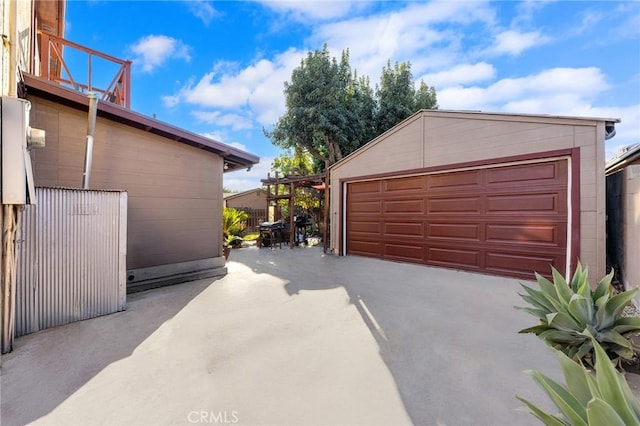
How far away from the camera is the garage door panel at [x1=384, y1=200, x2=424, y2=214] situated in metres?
6.84

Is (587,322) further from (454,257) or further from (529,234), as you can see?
(454,257)

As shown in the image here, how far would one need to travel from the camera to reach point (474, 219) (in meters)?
5.92

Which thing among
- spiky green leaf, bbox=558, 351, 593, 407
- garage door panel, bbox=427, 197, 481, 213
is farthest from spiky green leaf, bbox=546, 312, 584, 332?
garage door panel, bbox=427, 197, 481, 213

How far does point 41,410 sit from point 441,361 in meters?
2.98

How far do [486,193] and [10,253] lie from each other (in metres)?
7.15

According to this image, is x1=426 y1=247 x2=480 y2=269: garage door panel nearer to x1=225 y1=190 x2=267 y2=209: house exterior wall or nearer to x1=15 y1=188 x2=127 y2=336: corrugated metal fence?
x1=15 y1=188 x2=127 y2=336: corrugated metal fence

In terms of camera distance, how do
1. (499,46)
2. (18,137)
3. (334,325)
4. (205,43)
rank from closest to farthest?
(18,137) → (334,325) → (499,46) → (205,43)

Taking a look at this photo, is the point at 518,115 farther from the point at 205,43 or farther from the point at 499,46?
the point at 205,43

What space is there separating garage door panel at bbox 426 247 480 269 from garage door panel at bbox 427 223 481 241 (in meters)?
0.27

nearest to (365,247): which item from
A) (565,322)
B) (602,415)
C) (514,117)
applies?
(514,117)

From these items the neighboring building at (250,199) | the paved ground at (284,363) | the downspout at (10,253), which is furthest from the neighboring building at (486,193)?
the neighboring building at (250,199)

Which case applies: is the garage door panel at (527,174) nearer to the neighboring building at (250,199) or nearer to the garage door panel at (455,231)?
the garage door panel at (455,231)

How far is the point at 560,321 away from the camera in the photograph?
2.30m

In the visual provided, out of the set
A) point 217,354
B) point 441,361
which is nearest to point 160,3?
point 217,354
